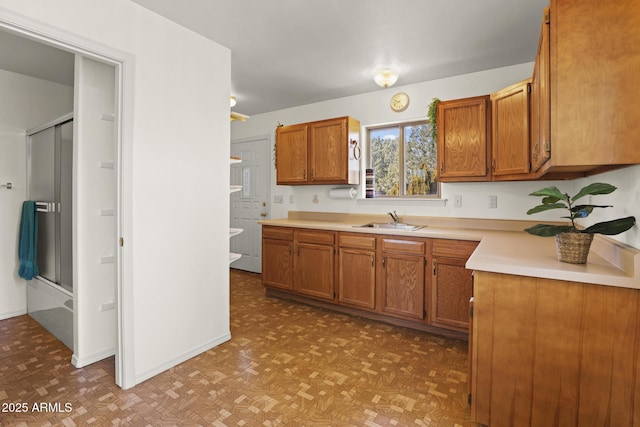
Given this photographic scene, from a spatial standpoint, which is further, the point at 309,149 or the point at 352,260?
the point at 309,149

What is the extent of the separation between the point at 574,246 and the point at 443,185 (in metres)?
1.85

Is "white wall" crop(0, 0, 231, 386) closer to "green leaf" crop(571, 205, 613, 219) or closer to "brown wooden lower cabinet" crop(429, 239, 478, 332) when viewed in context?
"brown wooden lower cabinet" crop(429, 239, 478, 332)

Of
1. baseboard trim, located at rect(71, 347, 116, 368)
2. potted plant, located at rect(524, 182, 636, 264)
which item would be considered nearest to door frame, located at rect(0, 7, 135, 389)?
baseboard trim, located at rect(71, 347, 116, 368)

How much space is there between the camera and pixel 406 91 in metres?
3.50

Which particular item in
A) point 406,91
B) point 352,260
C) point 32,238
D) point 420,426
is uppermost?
point 406,91

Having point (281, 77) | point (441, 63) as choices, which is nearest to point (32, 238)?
point (281, 77)

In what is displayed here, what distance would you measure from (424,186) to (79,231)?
3096 millimetres

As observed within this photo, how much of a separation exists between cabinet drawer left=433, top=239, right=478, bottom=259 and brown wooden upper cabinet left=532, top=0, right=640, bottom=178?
1.25 metres

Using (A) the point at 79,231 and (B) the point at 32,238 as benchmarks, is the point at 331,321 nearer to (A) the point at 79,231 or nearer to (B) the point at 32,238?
(A) the point at 79,231

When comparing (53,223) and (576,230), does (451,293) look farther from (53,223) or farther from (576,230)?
(53,223)

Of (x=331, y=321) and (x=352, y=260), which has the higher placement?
(x=352, y=260)

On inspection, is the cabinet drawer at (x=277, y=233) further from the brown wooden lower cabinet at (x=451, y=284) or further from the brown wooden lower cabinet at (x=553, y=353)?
the brown wooden lower cabinet at (x=553, y=353)

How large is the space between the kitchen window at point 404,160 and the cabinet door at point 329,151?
44 cm

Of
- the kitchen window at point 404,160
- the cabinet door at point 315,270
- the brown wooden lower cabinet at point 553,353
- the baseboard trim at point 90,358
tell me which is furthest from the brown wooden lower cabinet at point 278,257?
the brown wooden lower cabinet at point 553,353
